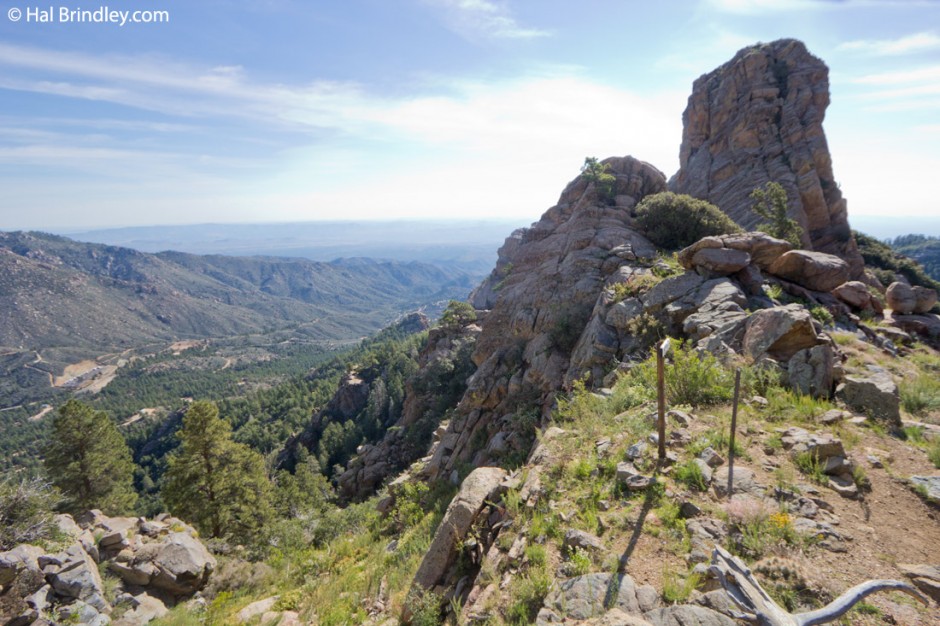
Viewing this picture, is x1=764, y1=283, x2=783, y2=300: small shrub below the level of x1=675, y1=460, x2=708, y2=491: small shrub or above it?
above

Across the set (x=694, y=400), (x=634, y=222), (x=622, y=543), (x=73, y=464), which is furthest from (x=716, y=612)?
(x=73, y=464)

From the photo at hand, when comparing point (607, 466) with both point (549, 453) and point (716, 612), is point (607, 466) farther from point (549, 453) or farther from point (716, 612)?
point (716, 612)

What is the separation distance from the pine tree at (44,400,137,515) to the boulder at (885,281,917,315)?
4447 centimetres

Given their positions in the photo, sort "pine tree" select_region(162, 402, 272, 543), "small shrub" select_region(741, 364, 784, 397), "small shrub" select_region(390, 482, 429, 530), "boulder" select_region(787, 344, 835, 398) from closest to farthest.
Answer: "boulder" select_region(787, 344, 835, 398), "small shrub" select_region(741, 364, 784, 397), "small shrub" select_region(390, 482, 429, 530), "pine tree" select_region(162, 402, 272, 543)

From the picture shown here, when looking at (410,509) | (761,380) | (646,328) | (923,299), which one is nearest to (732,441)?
(761,380)

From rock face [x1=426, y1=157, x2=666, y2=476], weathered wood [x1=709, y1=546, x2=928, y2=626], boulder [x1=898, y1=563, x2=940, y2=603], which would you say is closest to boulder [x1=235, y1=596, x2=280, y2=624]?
rock face [x1=426, y1=157, x2=666, y2=476]

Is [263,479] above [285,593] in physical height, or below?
below

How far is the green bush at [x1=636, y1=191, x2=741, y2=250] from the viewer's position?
23.4 metres

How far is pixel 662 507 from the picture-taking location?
7.27 m

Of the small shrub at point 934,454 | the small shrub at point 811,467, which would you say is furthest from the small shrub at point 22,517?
the small shrub at point 934,454

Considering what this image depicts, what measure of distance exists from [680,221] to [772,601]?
2374 cm

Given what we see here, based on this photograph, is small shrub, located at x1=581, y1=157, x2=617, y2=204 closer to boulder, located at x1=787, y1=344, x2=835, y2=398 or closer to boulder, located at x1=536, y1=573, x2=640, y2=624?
boulder, located at x1=787, y1=344, x2=835, y2=398

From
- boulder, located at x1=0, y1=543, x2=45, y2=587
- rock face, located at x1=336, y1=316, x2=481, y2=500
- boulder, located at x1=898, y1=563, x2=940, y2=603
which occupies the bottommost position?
rock face, located at x1=336, y1=316, x2=481, y2=500

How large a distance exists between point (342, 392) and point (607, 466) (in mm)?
61808
